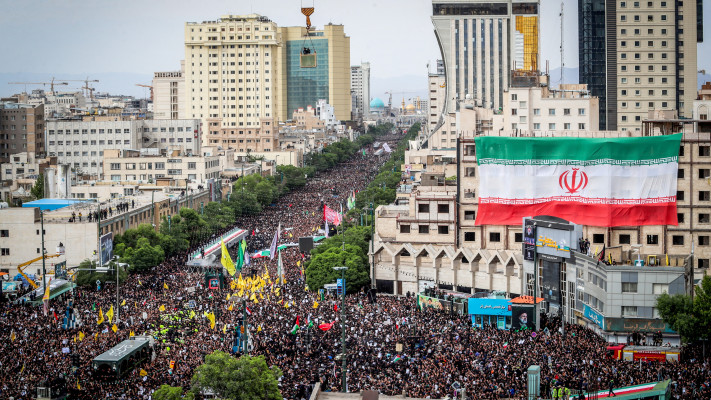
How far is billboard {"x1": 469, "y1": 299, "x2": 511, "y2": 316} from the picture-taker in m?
58.9

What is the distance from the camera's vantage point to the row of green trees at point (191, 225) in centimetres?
7775

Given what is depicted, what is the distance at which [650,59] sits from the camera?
10575cm

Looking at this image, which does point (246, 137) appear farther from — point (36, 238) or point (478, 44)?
point (36, 238)

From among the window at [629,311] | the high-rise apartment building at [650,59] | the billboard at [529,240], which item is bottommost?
the window at [629,311]

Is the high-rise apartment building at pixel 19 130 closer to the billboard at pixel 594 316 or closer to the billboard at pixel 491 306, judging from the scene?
the billboard at pixel 491 306

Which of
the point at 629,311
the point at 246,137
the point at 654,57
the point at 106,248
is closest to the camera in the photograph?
the point at 629,311

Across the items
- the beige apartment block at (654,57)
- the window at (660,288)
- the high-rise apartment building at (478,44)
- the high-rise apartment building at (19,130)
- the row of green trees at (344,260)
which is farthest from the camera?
the high-rise apartment building at (478,44)

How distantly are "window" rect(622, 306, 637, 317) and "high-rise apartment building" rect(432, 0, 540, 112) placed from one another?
104 metres

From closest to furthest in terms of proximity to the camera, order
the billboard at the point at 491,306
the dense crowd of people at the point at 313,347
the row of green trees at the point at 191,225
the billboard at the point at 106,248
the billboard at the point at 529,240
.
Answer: the dense crowd of people at the point at 313,347 → the billboard at the point at 491,306 → the billboard at the point at 529,240 → the billboard at the point at 106,248 → the row of green trees at the point at 191,225

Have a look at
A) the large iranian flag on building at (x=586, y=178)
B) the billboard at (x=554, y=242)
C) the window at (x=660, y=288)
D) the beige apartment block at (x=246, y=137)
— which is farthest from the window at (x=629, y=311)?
the beige apartment block at (x=246, y=137)

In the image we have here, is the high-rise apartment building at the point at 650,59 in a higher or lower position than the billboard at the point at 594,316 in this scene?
higher

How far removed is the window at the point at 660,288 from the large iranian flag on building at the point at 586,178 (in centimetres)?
1317

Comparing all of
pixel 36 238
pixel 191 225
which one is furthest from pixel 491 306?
pixel 191 225

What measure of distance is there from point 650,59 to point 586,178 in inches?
1759
